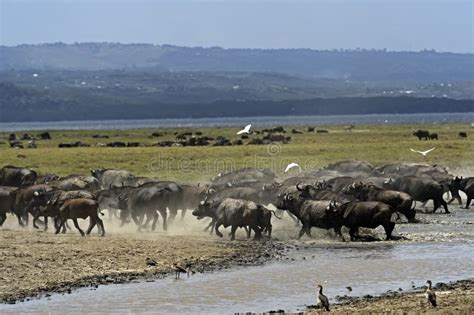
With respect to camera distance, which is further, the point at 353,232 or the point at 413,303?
the point at 353,232

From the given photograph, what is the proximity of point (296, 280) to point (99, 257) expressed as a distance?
4.54 m

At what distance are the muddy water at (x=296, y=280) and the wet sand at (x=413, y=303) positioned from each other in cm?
79

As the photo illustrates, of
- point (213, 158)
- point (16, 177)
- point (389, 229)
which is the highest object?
point (213, 158)

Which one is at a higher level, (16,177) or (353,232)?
(16,177)

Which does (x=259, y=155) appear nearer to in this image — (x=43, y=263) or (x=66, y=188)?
(x=66, y=188)

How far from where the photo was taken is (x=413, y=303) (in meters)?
16.1

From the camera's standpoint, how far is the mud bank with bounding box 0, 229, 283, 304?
18.6 meters

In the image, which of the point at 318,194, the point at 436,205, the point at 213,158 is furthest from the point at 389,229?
the point at 213,158

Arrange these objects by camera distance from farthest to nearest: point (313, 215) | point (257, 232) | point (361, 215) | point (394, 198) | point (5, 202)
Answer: point (5, 202) < point (394, 198) < point (313, 215) < point (257, 232) < point (361, 215)

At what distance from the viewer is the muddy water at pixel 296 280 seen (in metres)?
17.0

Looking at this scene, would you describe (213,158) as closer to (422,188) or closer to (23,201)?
(422,188)

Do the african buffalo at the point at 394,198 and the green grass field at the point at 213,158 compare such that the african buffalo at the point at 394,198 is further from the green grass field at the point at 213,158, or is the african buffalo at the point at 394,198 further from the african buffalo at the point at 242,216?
the green grass field at the point at 213,158

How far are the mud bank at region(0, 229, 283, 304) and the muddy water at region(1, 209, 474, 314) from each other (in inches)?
23.2

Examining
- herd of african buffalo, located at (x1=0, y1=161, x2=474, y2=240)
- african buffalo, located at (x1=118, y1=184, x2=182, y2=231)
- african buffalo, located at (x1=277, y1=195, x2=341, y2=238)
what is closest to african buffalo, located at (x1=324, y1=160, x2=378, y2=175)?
herd of african buffalo, located at (x1=0, y1=161, x2=474, y2=240)
